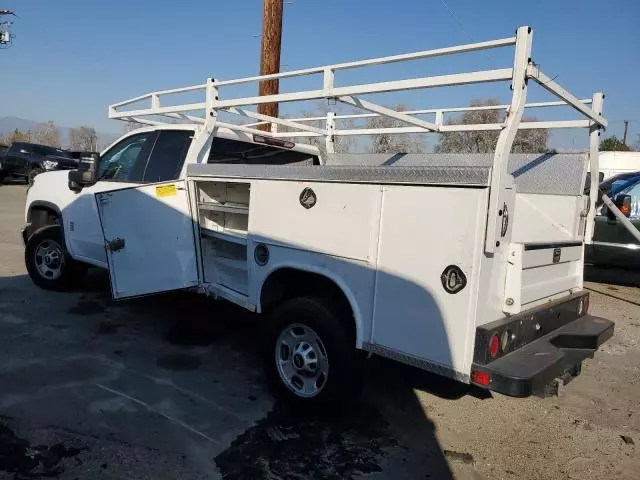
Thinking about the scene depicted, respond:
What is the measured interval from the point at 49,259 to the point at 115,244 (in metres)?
2.36

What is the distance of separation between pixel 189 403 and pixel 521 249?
253 cm

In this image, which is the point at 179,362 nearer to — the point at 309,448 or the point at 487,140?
the point at 309,448

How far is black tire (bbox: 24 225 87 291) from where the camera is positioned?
6.32m

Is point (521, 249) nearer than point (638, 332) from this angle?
Yes

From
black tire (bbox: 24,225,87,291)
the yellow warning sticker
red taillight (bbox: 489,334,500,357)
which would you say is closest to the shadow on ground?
red taillight (bbox: 489,334,500,357)

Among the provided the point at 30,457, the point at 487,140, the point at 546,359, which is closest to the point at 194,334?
the point at 30,457

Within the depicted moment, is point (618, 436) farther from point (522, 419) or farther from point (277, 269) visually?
point (277, 269)

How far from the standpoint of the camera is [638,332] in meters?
6.12

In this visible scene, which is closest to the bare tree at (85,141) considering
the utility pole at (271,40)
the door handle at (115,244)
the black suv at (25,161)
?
the black suv at (25,161)

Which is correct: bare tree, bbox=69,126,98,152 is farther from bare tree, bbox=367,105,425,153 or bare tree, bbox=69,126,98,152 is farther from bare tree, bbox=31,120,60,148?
bare tree, bbox=367,105,425,153

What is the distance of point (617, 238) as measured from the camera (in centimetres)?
754

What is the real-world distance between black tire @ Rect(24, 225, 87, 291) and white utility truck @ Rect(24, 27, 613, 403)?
1.25 metres

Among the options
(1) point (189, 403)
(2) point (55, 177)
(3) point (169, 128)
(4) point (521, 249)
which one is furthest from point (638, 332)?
(2) point (55, 177)

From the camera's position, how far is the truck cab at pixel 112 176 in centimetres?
484
